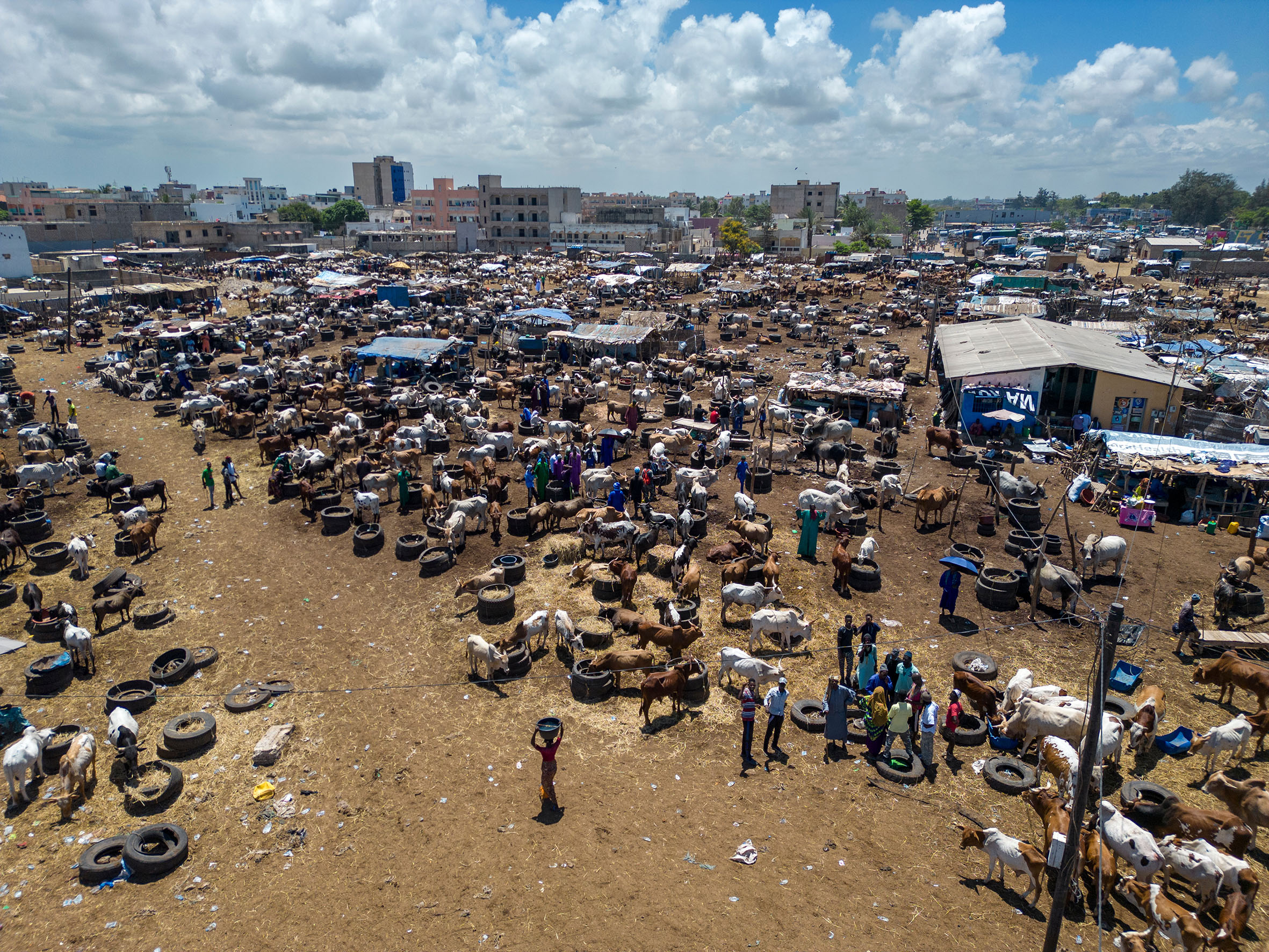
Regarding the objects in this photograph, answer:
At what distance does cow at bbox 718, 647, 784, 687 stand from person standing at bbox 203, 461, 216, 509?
52.7 ft

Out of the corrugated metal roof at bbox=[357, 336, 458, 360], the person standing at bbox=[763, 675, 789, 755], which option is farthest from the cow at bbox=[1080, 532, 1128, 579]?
the corrugated metal roof at bbox=[357, 336, 458, 360]

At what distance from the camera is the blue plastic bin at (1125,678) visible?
12117 millimetres

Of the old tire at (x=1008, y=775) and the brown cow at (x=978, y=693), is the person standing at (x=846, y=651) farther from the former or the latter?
the old tire at (x=1008, y=775)

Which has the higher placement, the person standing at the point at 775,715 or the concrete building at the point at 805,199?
the concrete building at the point at 805,199

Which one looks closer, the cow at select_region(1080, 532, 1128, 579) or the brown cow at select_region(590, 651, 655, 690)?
the brown cow at select_region(590, 651, 655, 690)

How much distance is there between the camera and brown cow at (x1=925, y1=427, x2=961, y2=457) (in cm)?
2444

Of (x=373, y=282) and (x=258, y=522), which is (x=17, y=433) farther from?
(x=373, y=282)

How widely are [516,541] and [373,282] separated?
51.8 metres

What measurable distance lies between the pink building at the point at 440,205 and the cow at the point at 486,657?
4983 inches

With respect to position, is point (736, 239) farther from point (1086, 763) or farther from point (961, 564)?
point (1086, 763)

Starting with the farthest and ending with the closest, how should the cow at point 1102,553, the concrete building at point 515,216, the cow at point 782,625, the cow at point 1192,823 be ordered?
the concrete building at point 515,216
the cow at point 1102,553
the cow at point 782,625
the cow at point 1192,823

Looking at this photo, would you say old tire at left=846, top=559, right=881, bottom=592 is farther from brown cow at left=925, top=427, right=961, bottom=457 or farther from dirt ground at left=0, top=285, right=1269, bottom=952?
brown cow at left=925, top=427, right=961, bottom=457

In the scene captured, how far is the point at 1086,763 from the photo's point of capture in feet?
20.7

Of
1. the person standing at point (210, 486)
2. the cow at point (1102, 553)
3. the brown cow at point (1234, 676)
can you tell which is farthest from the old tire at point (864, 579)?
the person standing at point (210, 486)
